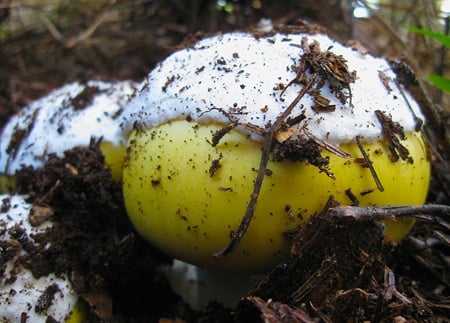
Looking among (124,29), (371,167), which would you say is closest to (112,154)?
(371,167)

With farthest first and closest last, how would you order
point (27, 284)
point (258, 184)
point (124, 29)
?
point (124, 29), point (27, 284), point (258, 184)

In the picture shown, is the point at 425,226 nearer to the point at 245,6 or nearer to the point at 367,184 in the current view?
the point at 367,184

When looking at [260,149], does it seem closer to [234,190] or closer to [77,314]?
[234,190]

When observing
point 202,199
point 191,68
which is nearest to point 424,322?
point 202,199

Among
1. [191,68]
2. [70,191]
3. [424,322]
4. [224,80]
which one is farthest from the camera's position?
[70,191]

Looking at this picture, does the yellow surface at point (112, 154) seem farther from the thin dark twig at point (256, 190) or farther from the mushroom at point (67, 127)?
the thin dark twig at point (256, 190)

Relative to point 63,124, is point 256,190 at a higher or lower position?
higher
